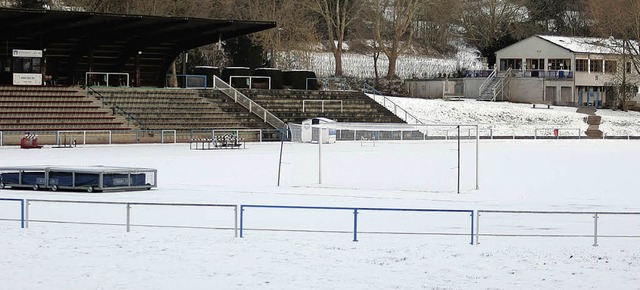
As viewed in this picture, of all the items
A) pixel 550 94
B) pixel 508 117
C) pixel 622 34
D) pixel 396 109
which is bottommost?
pixel 508 117

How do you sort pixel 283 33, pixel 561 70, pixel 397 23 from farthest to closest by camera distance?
pixel 561 70
pixel 397 23
pixel 283 33

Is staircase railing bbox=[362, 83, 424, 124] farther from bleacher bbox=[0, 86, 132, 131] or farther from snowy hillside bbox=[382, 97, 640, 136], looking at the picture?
bleacher bbox=[0, 86, 132, 131]

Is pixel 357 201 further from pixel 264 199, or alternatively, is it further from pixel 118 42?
pixel 118 42

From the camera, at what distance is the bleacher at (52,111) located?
181ft

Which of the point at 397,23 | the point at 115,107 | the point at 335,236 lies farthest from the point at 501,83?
the point at 335,236

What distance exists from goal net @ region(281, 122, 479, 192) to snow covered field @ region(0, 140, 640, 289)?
0.20 m

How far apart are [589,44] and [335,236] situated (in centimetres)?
7367

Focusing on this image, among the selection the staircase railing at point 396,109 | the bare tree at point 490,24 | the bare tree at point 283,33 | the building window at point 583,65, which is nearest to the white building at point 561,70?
the building window at point 583,65

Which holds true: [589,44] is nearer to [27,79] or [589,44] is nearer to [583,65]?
[583,65]

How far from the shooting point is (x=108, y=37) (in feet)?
216

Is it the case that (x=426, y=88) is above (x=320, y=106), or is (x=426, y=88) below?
above

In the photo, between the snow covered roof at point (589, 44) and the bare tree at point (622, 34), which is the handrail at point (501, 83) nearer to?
the snow covered roof at point (589, 44)

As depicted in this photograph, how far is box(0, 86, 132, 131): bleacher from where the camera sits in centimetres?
5503

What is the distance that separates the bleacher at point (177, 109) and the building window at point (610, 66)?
39.3 metres
